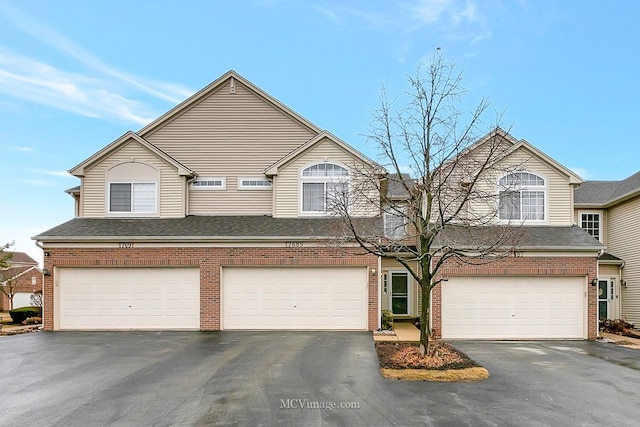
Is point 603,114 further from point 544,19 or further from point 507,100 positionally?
point 507,100

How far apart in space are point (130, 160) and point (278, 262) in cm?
737

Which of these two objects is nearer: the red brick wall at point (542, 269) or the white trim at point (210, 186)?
the red brick wall at point (542, 269)

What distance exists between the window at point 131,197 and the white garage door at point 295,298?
4.51m

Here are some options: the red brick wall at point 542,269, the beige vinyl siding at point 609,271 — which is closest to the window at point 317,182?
the red brick wall at point 542,269

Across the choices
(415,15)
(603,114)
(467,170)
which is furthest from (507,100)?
(603,114)

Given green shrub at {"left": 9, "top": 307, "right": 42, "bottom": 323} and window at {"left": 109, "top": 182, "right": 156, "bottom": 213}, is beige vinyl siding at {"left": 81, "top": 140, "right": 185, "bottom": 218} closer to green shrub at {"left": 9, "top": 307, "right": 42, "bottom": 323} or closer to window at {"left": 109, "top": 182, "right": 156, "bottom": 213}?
window at {"left": 109, "top": 182, "right": 156, "bottom": 213}

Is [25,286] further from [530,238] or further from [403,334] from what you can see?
[530,238]

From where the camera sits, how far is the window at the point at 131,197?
61.6ft

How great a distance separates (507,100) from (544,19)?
5.42m

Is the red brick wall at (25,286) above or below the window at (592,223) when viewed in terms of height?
below

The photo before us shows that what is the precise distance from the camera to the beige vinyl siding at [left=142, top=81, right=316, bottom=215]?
64.4 feet

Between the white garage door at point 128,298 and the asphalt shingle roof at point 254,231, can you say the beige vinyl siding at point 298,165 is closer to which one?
the asphalt shingle roof at point 254,231

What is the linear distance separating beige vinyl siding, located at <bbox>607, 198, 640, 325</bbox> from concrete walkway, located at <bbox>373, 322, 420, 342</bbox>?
9.28 m

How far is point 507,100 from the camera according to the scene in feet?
42.9
